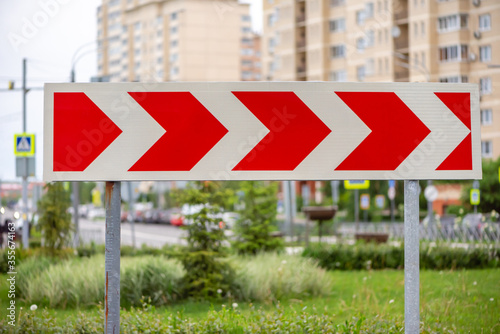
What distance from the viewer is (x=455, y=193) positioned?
57.0 meters

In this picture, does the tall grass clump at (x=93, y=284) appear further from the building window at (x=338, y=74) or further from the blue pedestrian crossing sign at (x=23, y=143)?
the building window at (x=338, y=74)

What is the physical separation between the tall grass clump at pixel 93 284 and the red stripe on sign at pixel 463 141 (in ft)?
24.7

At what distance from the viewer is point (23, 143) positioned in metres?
21.5

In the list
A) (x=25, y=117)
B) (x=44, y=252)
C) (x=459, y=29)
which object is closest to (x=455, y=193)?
(x=459, y=29)

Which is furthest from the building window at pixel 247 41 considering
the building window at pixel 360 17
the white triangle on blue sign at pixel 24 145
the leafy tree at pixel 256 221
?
the leafy tree at pixel 256 221

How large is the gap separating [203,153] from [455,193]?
55.7 meters

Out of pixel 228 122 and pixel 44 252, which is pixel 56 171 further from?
pixel 44 252

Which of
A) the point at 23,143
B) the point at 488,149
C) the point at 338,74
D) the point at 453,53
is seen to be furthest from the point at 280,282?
the point at 338,74

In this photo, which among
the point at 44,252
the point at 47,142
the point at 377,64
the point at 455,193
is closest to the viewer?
the point at 47,142

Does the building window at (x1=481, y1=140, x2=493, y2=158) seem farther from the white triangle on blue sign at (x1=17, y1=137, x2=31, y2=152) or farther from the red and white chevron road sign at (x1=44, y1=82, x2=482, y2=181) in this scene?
the red and white chevron road sign at (x1=44, y1=82, x2=482, y2=181)

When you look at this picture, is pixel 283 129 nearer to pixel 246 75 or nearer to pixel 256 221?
pixel 256 221

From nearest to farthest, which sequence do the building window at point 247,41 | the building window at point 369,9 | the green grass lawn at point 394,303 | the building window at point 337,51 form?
the green grass lawn at point 394,303 → the building window at point 369,9 → the building window at point 337,51 → the building window at point 247,41

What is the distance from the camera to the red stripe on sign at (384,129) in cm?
356

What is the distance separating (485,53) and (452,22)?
381 centimetres
